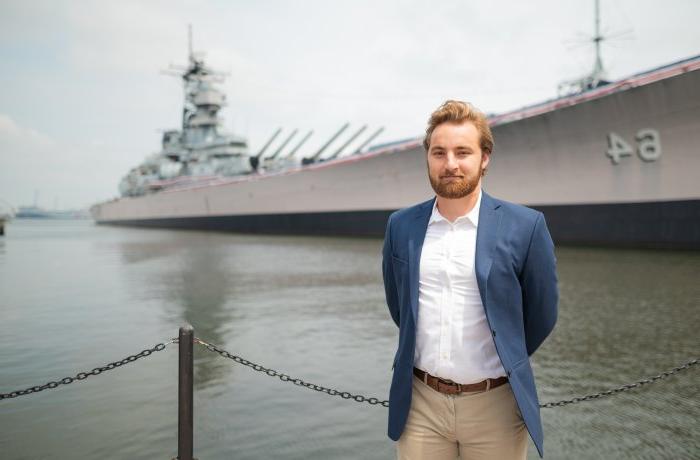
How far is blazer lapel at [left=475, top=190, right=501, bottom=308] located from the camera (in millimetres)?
1946

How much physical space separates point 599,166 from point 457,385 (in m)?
17.8

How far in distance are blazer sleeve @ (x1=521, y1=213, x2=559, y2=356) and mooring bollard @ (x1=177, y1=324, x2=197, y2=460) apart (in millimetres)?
1831

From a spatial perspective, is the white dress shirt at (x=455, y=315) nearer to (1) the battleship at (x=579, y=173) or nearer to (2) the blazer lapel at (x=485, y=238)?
(2) the blazer lapel at (x=485, y=238)

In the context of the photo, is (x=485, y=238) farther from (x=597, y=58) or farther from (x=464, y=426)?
(x=597, y=58)

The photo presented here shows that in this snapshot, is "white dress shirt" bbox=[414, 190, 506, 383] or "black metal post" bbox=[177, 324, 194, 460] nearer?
"white dress shirt" bbox=[414, 190, 506, 383]

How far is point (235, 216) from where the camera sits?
37031 millimetres

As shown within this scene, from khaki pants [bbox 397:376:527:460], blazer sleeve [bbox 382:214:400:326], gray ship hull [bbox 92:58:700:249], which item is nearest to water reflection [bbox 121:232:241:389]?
blazer sleeve [bbox 382:214:400:326]

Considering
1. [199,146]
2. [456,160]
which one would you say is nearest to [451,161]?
[456,160]

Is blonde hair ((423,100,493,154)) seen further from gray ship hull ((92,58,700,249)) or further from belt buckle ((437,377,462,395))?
gray ship hull ((92,58,700,249))

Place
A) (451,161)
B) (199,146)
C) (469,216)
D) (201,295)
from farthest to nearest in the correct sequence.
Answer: (199,146), (201,295), (469,216), (451,161)

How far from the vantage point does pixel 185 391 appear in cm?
308

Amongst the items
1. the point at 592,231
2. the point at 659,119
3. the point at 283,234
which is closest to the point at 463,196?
the point at 659,119

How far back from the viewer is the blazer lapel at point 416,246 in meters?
2.05

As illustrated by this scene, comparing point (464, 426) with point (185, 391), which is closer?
point (464, 426)
